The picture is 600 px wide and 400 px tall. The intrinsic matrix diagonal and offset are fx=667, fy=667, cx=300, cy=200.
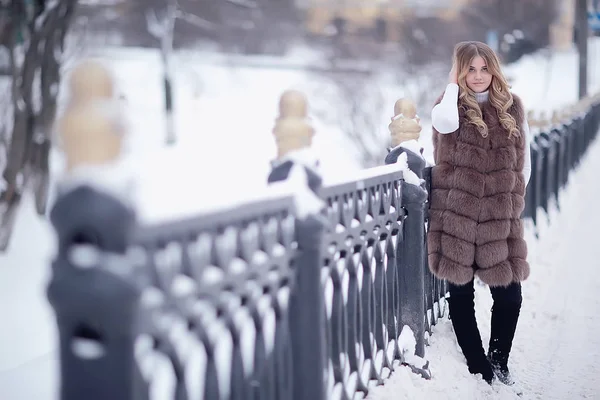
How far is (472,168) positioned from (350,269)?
0.95 m

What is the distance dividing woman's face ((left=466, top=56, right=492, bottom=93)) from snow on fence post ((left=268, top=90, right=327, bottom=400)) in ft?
4.56

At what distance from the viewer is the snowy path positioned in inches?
143

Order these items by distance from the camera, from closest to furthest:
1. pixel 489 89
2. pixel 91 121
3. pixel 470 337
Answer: pixel 91 121, pixel 489 89, pixel 470 337

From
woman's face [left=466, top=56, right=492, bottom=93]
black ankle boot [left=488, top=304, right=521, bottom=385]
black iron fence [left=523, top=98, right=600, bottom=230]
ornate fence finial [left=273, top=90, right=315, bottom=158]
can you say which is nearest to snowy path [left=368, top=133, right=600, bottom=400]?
black ankle boot [left=488, top=304, right=521, bottom=385]

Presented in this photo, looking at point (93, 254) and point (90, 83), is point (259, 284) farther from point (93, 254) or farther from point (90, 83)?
point (90, 83)

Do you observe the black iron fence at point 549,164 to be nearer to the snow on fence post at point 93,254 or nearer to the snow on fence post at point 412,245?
the snow on fence post at point 412,245

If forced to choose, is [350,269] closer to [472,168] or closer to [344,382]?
[344,382]

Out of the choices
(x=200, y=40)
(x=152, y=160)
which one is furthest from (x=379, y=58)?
(x=152, y=160)

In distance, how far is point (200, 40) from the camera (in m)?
27.6

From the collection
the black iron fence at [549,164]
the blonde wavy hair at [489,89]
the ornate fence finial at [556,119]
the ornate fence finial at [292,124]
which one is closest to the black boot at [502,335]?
the blonde wavy hair at [489,89]

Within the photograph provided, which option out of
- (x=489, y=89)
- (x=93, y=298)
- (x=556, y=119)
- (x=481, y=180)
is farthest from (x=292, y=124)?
(x=556, y=119)

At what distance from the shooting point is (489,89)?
143 inches

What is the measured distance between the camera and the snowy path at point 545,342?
363cm

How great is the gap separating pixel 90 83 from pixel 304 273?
4.16 feet
